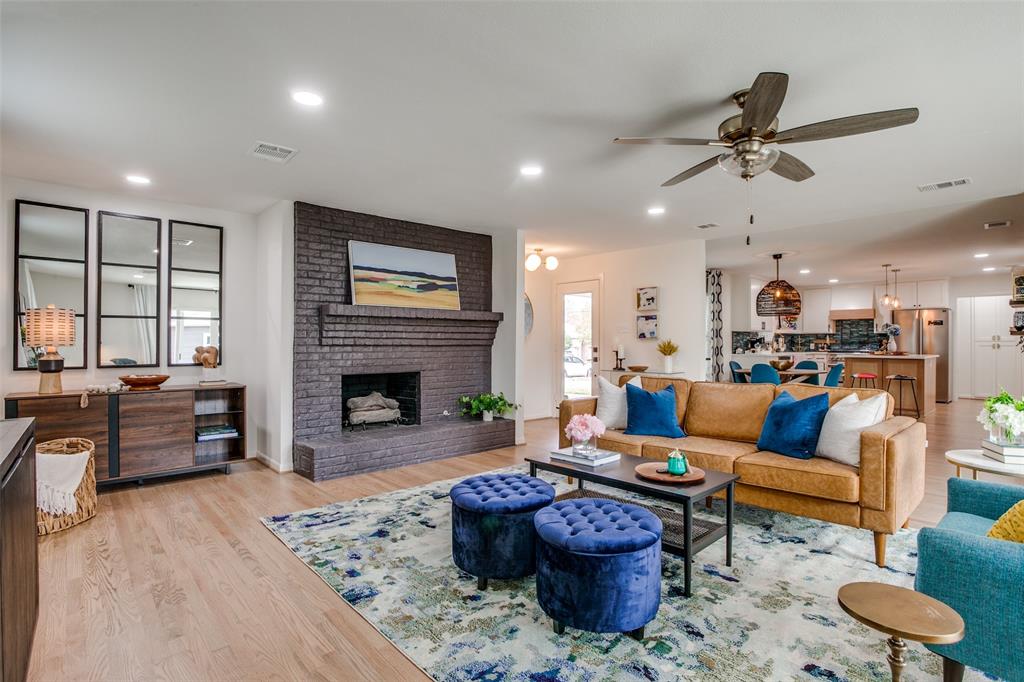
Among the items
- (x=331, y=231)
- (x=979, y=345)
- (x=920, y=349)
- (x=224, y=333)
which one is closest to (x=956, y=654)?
(x=331, y=231)

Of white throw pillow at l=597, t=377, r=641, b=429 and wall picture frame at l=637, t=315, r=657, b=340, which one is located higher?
wall picture frame at l=637, t=315, r=657, b=340

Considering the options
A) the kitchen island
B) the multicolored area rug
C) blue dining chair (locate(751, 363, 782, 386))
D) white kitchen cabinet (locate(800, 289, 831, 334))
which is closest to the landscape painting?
the multicolored area rug

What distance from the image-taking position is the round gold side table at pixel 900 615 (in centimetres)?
127

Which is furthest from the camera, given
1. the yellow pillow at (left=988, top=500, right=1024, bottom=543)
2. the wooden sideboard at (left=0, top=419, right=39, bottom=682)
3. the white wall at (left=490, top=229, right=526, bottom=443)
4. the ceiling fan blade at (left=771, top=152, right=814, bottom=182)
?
the white wall at (left=490, top=229, right=526, bottom=443)

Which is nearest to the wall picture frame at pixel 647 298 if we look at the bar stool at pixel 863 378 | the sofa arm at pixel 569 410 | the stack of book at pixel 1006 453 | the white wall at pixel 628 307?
the white wall at pixel 628 307

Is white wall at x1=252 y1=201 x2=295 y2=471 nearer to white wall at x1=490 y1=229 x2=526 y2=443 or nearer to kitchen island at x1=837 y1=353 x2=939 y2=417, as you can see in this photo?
white wall at x1=490 y1=229 x2=526 y2=443

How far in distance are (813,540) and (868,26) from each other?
2.75 meters

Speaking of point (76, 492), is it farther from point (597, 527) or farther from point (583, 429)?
point (597, 527)

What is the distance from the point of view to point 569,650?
2.05 metres

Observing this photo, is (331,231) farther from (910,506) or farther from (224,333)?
(910,506)

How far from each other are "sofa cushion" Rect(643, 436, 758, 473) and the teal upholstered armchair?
5.59 ft

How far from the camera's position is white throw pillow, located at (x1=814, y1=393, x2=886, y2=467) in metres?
3.14

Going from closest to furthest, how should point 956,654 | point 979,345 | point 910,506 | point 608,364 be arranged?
point 956,654
point 910,506
point 608,364
point 979,345

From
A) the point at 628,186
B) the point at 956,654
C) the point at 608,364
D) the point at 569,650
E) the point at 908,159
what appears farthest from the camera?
the point at 608,364
